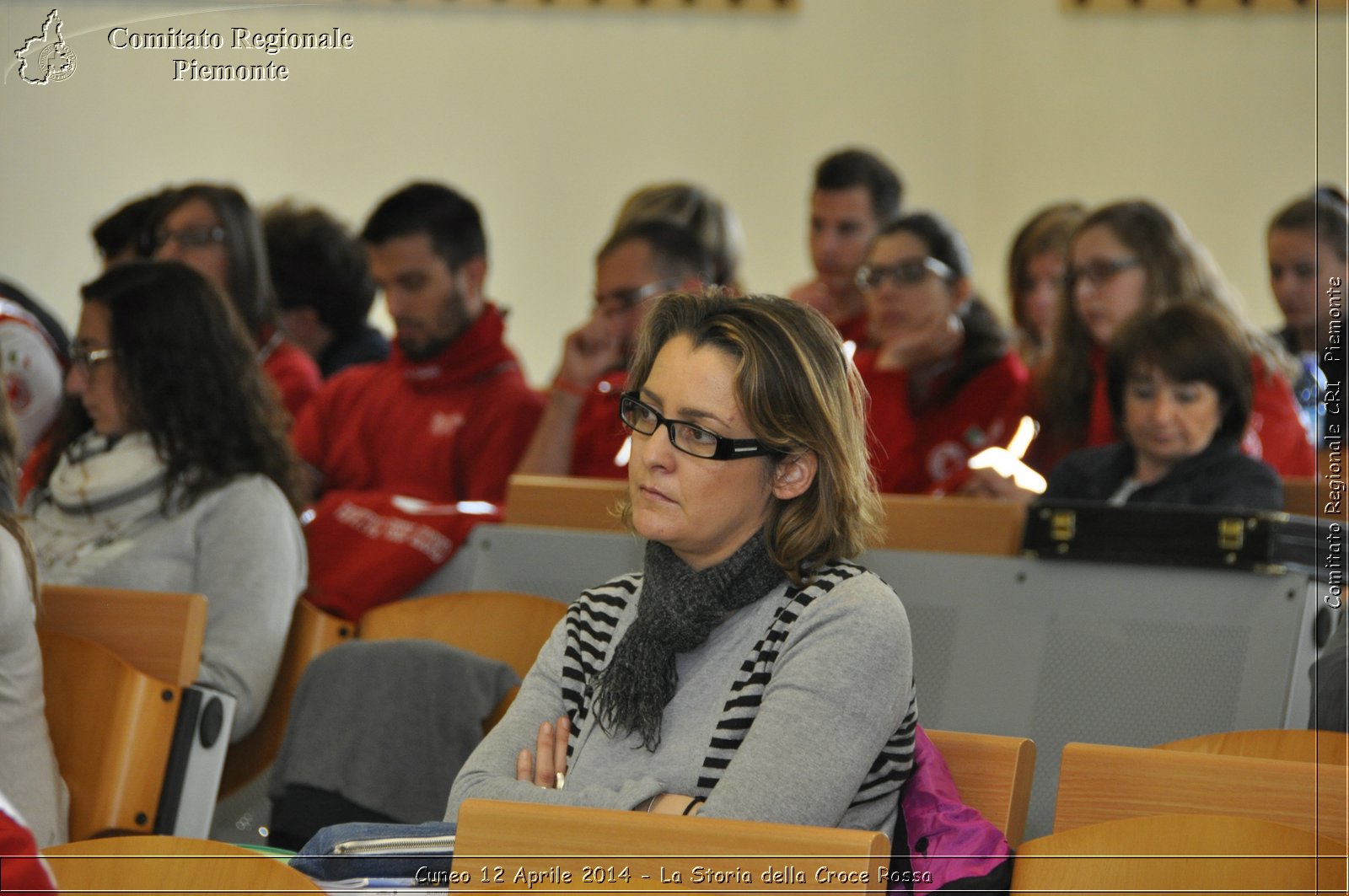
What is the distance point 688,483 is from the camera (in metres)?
1.54

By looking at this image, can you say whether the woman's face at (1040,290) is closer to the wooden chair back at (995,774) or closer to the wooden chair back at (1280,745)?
the wooden chair back at (1280,745)

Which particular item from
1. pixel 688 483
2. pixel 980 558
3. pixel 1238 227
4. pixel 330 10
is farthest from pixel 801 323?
pixel 1238 227

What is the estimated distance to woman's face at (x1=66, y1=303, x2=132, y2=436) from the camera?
2.52 meters

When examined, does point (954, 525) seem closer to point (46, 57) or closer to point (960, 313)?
point (960, 313)

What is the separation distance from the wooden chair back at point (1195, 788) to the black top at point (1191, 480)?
2.74ft

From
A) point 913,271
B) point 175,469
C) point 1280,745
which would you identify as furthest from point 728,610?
point 913,271

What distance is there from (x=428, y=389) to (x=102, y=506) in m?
0.93

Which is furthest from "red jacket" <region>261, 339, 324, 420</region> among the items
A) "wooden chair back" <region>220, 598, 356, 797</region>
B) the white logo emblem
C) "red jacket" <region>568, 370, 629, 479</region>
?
the white logo emblem

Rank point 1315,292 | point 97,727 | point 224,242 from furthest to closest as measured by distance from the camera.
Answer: point 224,242 < point 1315,292 < point 97,727

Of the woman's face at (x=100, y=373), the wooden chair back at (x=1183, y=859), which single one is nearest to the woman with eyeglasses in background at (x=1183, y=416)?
the wooden chair back at (x=1183, y=859)

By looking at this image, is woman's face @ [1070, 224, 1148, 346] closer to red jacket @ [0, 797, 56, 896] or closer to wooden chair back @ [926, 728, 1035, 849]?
wooden chair back @ [926, 728, 1035, 849]

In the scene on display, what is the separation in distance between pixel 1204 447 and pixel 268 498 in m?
1.60

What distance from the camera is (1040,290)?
3674 millimetres

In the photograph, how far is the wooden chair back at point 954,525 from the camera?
2299 mm
